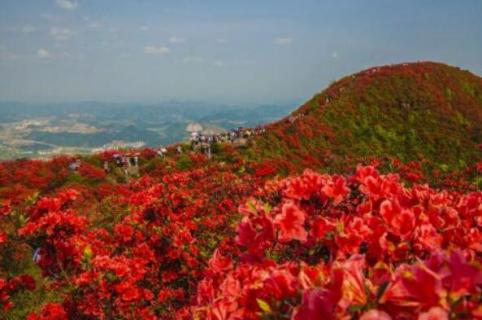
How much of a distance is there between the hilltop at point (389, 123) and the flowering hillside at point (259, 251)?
354 inches

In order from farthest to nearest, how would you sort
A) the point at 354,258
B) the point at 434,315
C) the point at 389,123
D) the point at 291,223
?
the point at 389,123
the point at 291,223
the point at 354,258
the point at 434,315

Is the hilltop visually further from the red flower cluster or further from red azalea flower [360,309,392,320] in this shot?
red azalea flower [360,309,392,320]

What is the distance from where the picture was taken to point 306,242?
113 inches

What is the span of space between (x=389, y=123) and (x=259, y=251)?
95.6ft

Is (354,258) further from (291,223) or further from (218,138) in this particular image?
(218,138)

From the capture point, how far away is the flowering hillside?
1536 mm

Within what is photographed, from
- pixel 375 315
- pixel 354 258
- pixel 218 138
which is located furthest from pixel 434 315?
pixel 218 138

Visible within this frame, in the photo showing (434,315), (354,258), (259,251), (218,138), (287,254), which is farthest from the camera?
(218,138)

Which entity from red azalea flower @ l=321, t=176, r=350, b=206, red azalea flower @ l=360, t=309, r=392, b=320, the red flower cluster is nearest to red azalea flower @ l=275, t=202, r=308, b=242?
the red flower cluster

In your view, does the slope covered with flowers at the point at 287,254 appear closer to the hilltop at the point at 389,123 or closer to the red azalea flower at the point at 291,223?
the red azalea flower at the point at 291,223

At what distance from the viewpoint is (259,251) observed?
294 centimetres

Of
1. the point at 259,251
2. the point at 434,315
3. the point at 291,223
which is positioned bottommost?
the point at 259,251

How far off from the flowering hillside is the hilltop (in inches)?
354

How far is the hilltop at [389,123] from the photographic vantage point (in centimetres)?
2523
